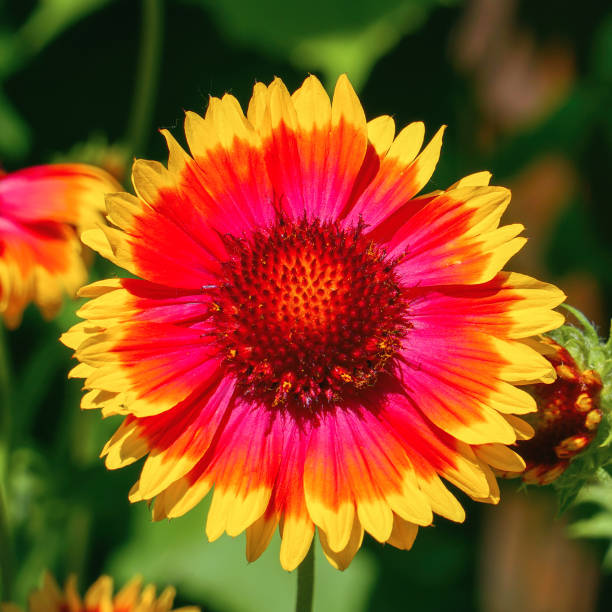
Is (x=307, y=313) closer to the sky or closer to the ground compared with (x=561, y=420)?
closer to the sky

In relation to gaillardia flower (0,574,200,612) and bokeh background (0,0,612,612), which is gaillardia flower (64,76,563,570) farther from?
bokeh background (0,0,612,612)

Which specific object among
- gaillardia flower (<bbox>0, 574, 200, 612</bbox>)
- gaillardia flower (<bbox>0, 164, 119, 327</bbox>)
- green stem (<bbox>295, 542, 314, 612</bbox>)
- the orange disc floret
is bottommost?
gaillardia flower (<bbox>0, 574, 200, 612</bbox>)

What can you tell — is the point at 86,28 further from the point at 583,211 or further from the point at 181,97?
the point at 583,211

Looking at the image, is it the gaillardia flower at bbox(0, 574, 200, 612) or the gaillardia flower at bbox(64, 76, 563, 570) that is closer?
the gaillardia flower at bbox(64, 76, 563, 570)

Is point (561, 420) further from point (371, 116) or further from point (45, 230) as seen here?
point (371, 116)

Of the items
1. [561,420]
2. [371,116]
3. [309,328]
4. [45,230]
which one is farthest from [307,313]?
[371,116]

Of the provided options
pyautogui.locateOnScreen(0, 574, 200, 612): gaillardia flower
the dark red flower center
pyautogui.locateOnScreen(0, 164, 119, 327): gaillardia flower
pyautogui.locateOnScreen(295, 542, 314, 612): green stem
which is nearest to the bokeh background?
pyautogui.locateOnScreen(0, 164, 119, 327): gaillardia flower

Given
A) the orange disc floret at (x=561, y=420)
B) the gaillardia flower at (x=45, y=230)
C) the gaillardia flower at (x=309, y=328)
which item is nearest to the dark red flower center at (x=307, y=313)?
the gaillardia flower at (x=309, y=328)
